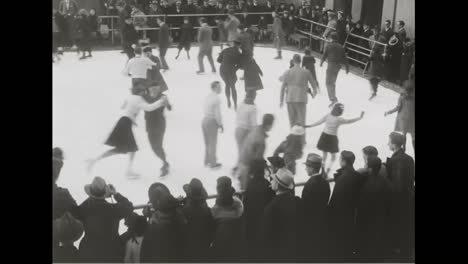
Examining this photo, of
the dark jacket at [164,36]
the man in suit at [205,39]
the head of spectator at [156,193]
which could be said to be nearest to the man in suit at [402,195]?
the head of spectator at [156,193]

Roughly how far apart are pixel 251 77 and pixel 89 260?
19.8 ft

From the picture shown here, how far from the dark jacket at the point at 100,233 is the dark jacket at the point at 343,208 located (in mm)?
1883

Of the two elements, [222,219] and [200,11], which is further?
[200,11]

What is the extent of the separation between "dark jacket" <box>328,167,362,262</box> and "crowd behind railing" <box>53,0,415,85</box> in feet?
24.7

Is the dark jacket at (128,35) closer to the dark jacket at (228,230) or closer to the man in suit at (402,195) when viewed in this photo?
the man in suit at (402,195)

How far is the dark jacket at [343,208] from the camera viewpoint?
17.9 feet

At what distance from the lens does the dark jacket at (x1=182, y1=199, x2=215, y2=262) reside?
16.1 ft

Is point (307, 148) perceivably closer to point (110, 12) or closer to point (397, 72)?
point (397, 72)

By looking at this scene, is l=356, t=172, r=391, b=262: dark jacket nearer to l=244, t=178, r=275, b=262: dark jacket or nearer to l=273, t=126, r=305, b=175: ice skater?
l=244, t=178, r=275, b=262: dark jacket

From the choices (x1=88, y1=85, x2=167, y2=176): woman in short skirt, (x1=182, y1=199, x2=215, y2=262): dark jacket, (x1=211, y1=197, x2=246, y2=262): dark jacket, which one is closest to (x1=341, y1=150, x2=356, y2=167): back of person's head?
(x1=211, y1=197, x2=246, y2=262): dark jacket

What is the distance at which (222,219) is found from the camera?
4898 mm

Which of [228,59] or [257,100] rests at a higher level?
[228,59]
